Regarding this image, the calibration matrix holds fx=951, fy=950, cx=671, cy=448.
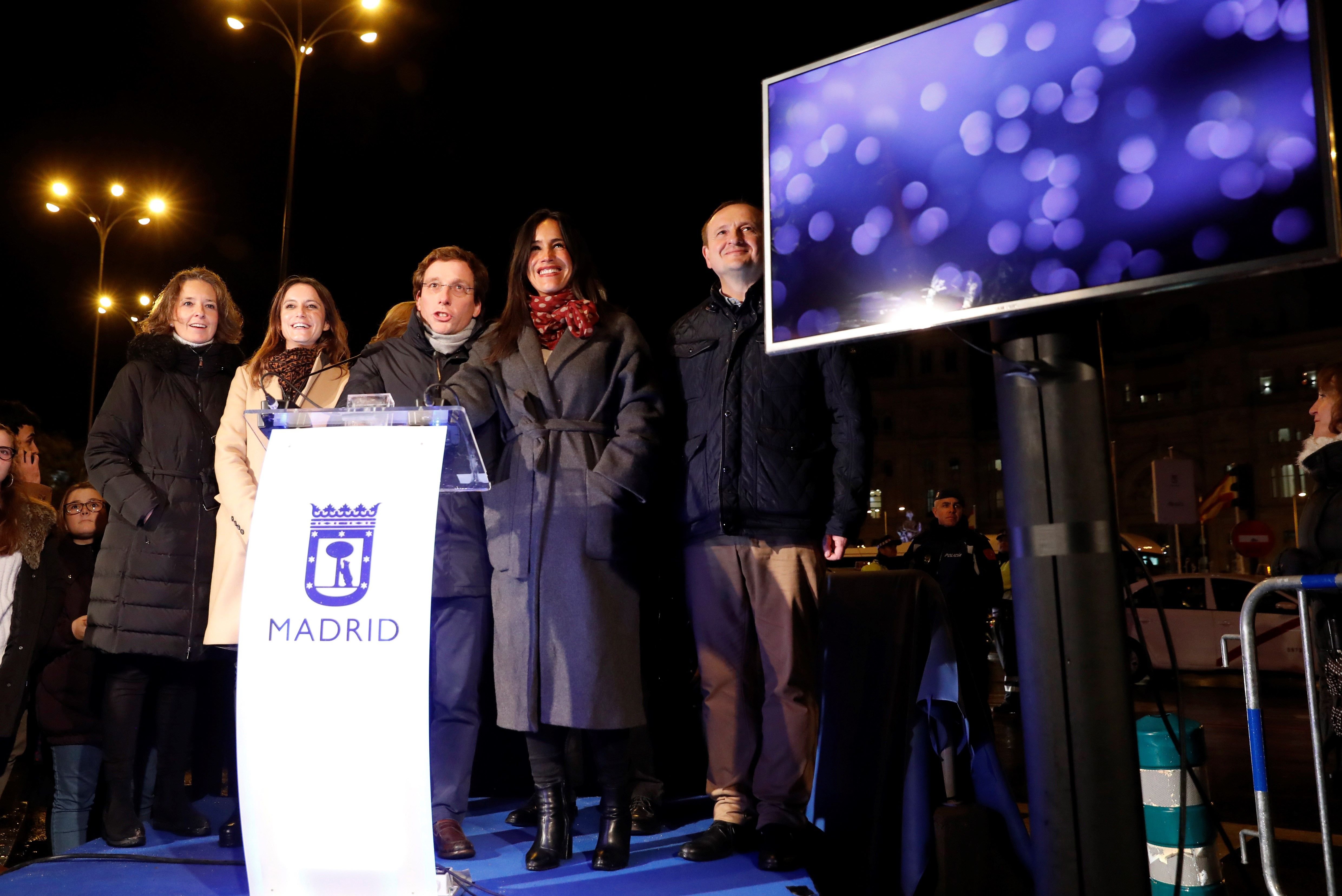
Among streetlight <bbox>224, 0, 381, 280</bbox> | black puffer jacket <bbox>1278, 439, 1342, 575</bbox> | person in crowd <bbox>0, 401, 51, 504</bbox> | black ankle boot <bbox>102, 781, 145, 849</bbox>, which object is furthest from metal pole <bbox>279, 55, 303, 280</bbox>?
black puffer jacket <bbox>1278, 439, 1342, 575</bbox>

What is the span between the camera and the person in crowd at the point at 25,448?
5.05 metres

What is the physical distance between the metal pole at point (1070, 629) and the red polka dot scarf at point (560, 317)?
2141 mm

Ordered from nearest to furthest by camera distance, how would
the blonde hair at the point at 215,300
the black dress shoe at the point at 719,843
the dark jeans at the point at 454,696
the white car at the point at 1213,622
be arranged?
the black dress shoe at the point at 719,843 < the dark jeans at the point at 454,696 < the blonde hair at the point at 215,300 < the white car at the point at 1213,622

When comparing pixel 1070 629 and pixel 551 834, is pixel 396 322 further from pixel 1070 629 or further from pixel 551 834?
pixel 1070 629

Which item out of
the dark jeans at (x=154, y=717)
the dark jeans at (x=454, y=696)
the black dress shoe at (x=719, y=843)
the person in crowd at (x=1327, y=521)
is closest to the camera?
the black dress shoe at (x=719, y=843)

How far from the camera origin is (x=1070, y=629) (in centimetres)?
180

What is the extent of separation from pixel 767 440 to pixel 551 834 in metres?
1.66

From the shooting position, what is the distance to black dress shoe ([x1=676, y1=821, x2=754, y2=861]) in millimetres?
3387

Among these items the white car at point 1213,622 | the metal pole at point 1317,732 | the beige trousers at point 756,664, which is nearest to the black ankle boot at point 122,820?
the beige trousers at point 756,664

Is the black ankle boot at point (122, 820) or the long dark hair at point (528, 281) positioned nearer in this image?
the black ankle boot at point (122, 820)

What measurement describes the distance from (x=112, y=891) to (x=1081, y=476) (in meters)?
3.20

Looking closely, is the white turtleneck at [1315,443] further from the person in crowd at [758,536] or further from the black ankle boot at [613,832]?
the black ankle boot at [613,832]

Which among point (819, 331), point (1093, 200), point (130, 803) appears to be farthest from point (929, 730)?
point (130, 803)

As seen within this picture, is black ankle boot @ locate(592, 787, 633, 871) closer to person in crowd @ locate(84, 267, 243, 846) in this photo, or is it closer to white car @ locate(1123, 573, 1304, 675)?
person in crowd @ locate(84, 267, 243, 846)
